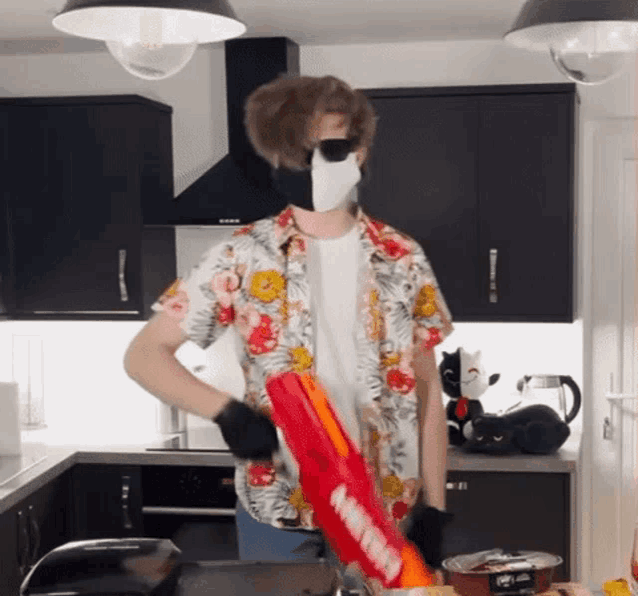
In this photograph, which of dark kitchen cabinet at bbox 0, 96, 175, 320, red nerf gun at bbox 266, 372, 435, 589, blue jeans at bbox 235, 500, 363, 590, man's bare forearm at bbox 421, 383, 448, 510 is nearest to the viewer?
red nerf gun at bbox 266, 372, 435, 589

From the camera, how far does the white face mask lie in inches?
71.3

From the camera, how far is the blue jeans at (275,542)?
176 centimetres

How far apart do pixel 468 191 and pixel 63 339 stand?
1.72m

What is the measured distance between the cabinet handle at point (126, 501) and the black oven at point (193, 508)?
0.05 m

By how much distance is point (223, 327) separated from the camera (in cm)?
189

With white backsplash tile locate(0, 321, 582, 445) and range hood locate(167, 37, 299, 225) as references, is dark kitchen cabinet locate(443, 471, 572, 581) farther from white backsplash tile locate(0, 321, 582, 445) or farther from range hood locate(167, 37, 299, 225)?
range hood locate(167, 37, 299, 225)

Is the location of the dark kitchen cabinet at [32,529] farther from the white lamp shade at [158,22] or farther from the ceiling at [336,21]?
the white lamp shade at [158,22]

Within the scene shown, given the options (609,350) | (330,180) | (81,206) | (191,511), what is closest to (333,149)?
(330,180)

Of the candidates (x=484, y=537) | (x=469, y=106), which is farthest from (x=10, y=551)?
(x=469, y=106)

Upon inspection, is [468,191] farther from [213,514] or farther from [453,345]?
[213,514]

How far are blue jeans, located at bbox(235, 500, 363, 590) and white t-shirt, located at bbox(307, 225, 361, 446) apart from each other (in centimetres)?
18

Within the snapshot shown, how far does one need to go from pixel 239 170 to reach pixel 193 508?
1.19 metres

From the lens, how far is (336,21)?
3.60 m

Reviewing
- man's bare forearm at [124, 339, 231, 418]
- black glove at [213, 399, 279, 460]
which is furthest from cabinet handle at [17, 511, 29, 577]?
black glove at [213, 399, 279, 460]
